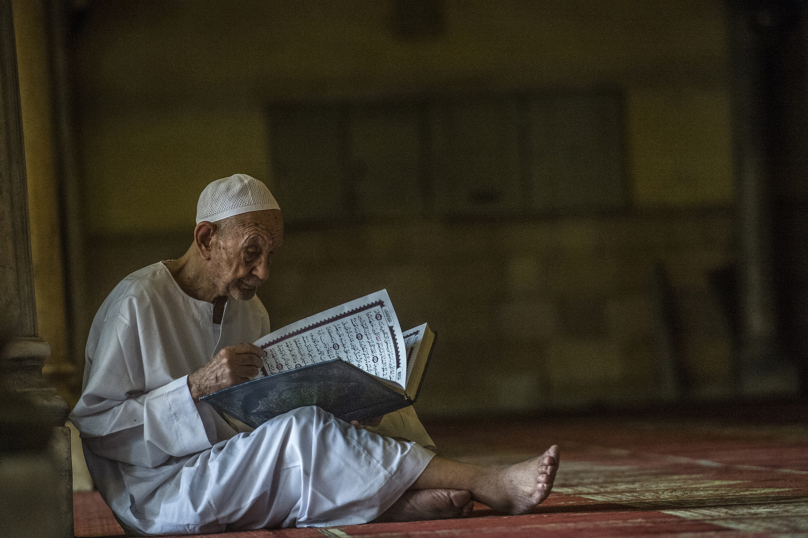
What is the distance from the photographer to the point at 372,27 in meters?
9.74

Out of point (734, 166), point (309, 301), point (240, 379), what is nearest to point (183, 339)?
point (240, 379)

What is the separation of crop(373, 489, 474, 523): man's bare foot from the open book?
0.26 metres

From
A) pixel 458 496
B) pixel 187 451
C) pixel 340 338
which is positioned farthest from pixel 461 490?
pixel 187 451

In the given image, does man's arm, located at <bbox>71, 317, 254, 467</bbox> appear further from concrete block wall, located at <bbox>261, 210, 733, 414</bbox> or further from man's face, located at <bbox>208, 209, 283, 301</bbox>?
concrete block wall, located at <bbox>261, 210, 733, 414</bbox>

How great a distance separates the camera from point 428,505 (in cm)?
249

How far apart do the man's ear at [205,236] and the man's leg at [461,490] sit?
3.23 ft

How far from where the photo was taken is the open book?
8.19 ft

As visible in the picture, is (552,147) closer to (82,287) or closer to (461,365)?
(461,365)

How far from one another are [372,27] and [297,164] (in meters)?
1.72

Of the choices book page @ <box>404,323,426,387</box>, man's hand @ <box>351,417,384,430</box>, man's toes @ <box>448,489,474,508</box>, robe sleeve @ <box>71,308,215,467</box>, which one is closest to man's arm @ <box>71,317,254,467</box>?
robe sleeve @ <box>71,308,215,467</box>

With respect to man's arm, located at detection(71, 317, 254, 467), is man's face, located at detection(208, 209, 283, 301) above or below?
above

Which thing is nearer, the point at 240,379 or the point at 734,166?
the point at 240,379

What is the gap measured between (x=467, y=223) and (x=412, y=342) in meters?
7.20

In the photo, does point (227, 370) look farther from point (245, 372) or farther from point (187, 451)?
point (187, 451)
